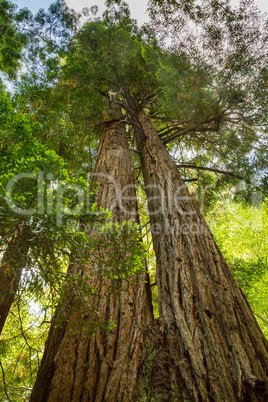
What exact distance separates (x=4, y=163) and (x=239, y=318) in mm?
2573

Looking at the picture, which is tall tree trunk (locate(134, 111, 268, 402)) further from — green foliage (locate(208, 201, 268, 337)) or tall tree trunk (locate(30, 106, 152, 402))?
green foliage (locate(208, 201, 268, 337))

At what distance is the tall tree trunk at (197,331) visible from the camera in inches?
60.5

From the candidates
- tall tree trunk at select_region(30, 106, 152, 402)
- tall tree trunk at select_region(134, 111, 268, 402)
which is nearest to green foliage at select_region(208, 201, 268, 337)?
tall tree trunk at select_region(134, 111, 268, 402)

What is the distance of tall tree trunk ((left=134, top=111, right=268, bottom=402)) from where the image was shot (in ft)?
5.04

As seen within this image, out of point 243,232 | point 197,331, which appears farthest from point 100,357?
point 243,232

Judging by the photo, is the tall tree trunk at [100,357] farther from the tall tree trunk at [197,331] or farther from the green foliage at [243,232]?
the green foliage at [243,232]

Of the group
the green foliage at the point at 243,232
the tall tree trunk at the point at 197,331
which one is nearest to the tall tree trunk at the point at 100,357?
the tall tree trunk at the point at 197,331

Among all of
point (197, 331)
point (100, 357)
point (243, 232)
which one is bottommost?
point (100, 357)

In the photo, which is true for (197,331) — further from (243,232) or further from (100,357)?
(243,232)

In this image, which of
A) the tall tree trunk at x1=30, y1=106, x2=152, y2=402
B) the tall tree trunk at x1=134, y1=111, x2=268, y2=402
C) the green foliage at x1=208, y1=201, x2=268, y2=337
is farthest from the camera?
the green foliage at x1=208, y1=201, x2=268, y2=337

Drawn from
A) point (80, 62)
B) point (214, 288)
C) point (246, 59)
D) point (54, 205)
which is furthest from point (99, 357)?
point (80, 62)

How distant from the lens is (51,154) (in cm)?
224

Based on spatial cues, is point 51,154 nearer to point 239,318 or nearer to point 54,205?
point 54,205

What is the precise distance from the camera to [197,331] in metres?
1.91
